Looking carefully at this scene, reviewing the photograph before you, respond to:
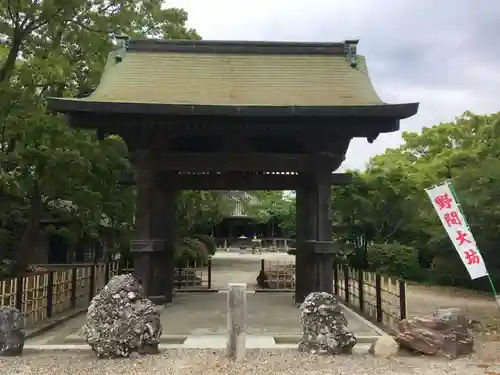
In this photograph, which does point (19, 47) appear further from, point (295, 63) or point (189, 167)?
point (295, 63)

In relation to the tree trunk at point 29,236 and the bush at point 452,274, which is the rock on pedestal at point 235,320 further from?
the bush at point 452,274

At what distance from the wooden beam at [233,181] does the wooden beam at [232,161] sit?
6.52 ft

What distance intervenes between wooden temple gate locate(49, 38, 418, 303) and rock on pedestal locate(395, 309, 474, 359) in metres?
2.65

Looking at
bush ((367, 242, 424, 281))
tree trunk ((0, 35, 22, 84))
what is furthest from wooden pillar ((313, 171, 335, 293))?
bush ((367, 242, 424, 281))

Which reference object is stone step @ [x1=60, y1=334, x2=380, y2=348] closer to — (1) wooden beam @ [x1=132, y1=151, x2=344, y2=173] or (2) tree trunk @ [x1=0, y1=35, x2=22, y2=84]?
(1) wooden beam @ [x1=132, y1=151, x2=344, y2=173]

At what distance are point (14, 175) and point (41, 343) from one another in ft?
17.0

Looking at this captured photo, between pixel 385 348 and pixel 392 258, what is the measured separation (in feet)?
45.0

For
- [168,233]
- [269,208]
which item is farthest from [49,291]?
[269,208]

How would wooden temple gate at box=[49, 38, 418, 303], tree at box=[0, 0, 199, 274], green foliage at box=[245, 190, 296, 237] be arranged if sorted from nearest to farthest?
1. wooden temple gate at box=[49, 38, 418, 303]
2. tree at box=[0, 0, 199, 274]
3. green foliage at box=[245, 190, 296, 237]

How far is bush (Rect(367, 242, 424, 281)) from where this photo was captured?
2034 centimetres

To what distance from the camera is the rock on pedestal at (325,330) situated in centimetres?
733

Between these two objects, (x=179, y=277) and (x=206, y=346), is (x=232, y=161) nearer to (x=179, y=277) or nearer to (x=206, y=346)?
(x=206, y=346)

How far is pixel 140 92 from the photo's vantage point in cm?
1062

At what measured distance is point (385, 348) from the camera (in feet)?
24.3
